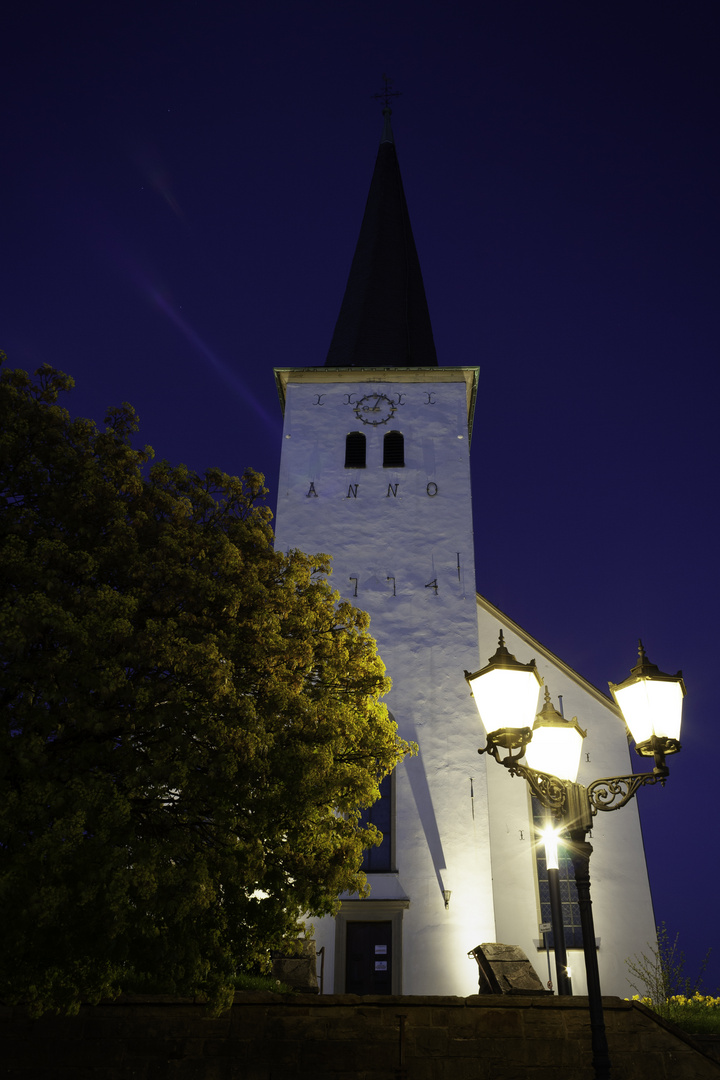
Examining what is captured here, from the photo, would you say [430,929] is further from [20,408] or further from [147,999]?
[20,408]

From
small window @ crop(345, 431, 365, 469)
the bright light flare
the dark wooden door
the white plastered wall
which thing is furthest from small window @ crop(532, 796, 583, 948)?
small window @ crop(345, 431, 365, 469)

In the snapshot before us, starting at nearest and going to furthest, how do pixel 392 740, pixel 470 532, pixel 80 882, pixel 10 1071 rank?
1. pixel 80 882
2. pixel 10 1071
3. pixel 392 740
4. pixel 470 532

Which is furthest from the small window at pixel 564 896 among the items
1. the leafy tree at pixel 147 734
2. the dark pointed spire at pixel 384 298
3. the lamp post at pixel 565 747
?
the dark pointed spire at pixel 384 298

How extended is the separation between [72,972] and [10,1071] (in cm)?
299

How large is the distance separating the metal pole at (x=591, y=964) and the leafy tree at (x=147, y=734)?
126 inches

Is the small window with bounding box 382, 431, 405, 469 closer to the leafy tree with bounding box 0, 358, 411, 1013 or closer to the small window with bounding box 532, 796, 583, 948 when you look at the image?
the small window with bounding box 532, 796, 583, 948

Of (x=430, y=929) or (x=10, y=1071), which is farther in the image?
(x=430, y=929)

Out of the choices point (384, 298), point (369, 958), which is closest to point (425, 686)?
point (369, 958)

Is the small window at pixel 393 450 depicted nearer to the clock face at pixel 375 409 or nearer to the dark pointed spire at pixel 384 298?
the clock face at pixel 375 409

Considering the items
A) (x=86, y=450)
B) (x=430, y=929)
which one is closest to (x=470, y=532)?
(x=430, y=929)

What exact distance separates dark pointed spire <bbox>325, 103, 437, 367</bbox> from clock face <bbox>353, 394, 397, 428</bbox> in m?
1.85

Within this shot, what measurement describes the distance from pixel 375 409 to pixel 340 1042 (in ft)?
51.1

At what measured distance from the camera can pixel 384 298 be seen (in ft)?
88.1

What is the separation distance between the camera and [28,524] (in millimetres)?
8398
